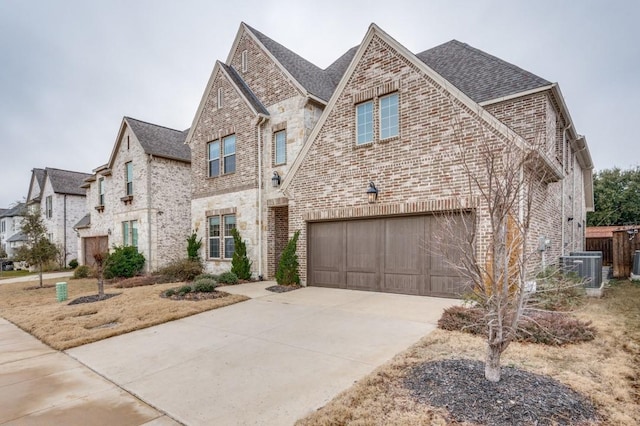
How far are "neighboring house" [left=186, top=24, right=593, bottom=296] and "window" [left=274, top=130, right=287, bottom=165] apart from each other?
5 centimetres

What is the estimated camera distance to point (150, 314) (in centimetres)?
764

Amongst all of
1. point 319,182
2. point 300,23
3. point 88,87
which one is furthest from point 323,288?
point 88,87

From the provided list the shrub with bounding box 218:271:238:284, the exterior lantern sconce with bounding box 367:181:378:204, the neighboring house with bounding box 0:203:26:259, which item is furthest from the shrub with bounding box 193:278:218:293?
the neighboring house with bounding box 0:203:26:259

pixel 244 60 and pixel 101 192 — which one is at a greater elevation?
pixel 244 60

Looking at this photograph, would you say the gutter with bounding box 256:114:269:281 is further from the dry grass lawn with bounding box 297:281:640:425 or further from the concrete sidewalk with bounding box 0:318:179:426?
the dry grass lawn with bounding box 297:281:640:425

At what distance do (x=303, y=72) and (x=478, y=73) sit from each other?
7031 millimetres

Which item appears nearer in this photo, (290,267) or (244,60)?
(290,267)

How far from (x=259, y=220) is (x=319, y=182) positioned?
3.88 meters

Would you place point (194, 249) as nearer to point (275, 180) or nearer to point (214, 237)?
point (214, 237)

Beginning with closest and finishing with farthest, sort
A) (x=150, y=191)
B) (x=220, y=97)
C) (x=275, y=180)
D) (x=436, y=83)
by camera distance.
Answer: (x=436, y=83) < (x=275, y=180) < (x=220, y=97) < (x=150, y=191)

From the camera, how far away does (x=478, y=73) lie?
11117mm

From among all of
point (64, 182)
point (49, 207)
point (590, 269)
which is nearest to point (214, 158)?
point (590, 269)

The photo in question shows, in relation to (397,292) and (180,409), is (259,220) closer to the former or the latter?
(397,292)

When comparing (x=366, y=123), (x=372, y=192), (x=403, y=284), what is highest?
(x=366, y=123)
